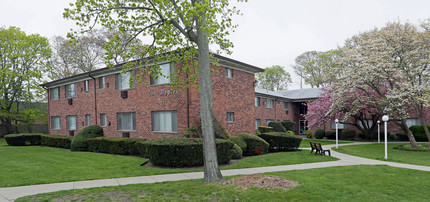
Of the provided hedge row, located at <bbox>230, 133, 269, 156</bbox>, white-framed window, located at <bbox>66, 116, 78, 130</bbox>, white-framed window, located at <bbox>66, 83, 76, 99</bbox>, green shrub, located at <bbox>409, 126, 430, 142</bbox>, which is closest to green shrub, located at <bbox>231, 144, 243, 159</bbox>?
hedge row, located at <bbox>230, 133, 269, 156</bbox>

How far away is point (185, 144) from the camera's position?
38.5 feet

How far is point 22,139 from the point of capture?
2381cm

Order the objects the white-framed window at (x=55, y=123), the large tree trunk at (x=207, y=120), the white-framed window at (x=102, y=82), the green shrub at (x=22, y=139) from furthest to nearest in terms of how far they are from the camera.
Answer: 1. the white-framed window at (x=55, y=123)
2. the green shrub at (x=22, y=139)
3. the white-framed window at (x=102, y=82)
4. the large tree trunk at (x=207, y=120)

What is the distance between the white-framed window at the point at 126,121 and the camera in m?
18.1

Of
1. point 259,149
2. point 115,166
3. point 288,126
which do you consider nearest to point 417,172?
point 259,149

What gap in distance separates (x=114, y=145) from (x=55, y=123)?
13.2m

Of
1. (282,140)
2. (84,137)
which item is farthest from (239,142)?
(84,137)

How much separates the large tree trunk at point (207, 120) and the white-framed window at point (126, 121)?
10.5m

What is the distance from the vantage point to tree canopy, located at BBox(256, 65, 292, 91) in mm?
61250

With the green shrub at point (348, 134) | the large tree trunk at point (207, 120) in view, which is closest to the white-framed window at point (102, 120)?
the large tree trunk at point (207, 120)

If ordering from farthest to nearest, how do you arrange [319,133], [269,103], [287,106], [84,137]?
[287,106]
[319,133]
[269,103]
[84,137]

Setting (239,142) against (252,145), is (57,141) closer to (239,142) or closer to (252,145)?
(239,142)

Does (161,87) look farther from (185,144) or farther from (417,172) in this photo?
(417,172)

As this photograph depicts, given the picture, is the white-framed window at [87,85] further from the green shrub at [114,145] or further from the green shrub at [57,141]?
the green shrub at [114,145]
